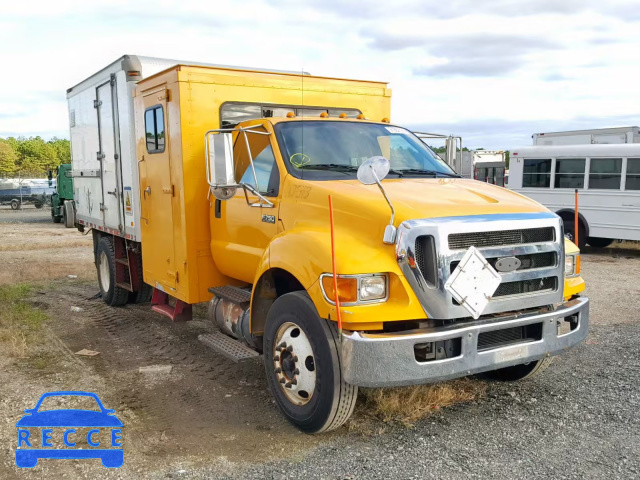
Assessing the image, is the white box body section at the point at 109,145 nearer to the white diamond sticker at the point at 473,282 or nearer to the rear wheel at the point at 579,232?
the white diamond sticker at the point at 473,282

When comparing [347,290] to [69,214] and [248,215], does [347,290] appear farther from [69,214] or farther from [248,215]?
[69,214]

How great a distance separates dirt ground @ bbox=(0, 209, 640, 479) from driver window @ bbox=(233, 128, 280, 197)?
5.96 ft

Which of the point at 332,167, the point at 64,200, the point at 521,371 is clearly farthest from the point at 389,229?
the point at 64,200

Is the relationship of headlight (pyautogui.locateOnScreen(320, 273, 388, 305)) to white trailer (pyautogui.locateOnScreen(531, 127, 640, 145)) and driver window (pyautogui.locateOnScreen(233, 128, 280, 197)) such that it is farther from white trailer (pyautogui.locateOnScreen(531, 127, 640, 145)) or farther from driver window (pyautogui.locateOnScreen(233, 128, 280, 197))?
white trailer (pyautogui.locateOnScreen(531, 127, 640, 145))

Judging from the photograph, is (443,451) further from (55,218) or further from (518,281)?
(55,218)

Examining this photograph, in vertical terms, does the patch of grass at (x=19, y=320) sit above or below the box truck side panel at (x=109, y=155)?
below

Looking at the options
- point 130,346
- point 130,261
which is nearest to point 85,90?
point 130,261

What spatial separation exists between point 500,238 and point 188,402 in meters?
2.89

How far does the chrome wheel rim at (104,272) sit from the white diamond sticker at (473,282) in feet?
20.8

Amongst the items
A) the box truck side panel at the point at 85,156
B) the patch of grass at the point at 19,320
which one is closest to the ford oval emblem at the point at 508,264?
the patch of grass at the point at 19,320

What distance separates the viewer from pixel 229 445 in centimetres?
421

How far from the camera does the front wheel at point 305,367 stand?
3.93 metres

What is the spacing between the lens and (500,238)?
4.05 metres

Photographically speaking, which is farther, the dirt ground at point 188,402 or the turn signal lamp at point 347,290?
the dirt ground at point 188,402
